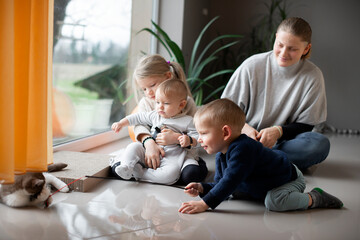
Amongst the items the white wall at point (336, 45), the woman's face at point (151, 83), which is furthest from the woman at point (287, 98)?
the white wall at point (336, 45)

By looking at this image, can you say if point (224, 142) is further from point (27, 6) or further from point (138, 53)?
point (138, 53)

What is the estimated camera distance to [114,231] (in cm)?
134

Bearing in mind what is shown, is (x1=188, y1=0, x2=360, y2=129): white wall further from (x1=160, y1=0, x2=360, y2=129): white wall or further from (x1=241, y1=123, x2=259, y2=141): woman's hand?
(x1=241, y1=123, x2=259, y2=141): woman's hand

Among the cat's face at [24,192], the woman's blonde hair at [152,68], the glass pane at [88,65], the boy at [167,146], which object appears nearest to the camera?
the cat's face at [24,192]

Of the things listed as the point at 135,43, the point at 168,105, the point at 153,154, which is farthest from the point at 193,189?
the point at 135,43

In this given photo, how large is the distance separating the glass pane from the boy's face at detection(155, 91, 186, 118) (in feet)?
2.29

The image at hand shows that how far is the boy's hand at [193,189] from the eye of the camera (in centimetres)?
161

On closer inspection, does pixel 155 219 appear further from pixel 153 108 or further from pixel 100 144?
pixel 100 144

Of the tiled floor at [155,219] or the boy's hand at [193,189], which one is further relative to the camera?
the boy's hand at [193,189]

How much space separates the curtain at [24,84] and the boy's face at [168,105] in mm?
604

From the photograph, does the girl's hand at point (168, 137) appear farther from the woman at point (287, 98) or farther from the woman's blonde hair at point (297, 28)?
the woman's blonde hair at point (297, 28)

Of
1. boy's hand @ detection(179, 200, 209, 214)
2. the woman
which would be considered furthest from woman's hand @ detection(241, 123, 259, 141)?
boy's hand @ detection(179, 200, 209, 214)

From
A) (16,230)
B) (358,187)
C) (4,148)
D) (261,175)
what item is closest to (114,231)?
(16,230)

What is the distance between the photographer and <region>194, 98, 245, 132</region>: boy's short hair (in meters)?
1.55
